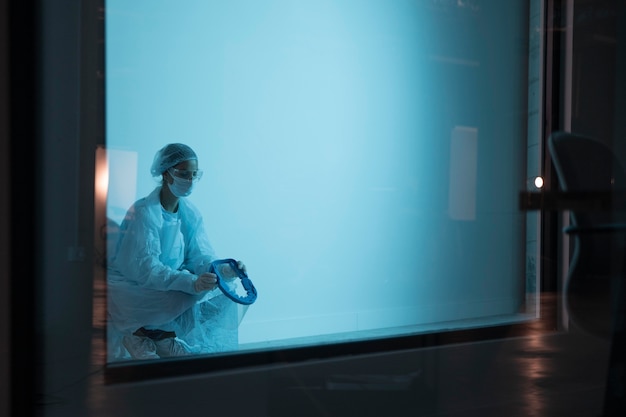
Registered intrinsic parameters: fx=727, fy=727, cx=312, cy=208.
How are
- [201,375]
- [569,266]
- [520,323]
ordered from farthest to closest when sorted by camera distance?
[201,375] → [520,323] → [569,266]

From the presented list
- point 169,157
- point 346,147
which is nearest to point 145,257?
point 169,157

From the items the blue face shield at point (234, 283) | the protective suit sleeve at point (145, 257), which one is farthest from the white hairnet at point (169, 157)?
the blue face shield at point (234, 283)

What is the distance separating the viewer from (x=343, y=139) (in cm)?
257

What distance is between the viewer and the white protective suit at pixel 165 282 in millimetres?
2576

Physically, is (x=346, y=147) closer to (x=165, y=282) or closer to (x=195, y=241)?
(x=195, y=241)

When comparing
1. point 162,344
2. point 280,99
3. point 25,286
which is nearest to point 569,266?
point 280,99

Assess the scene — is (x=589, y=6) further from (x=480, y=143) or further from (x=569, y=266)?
(x=569, y=266)

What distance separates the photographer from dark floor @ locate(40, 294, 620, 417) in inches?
81.4

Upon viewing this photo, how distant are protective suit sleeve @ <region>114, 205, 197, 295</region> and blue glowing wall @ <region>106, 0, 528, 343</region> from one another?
0.40ft

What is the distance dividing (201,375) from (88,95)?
1.03 meters

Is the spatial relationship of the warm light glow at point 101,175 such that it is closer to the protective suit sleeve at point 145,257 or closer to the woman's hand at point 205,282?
the protective suit sleeve at point 145,257

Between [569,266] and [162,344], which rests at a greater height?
[569,266]

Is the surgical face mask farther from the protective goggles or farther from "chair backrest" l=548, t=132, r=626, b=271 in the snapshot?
"chair backrest" l=548, t=132, r=626, b=271

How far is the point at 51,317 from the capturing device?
7.89 feet
